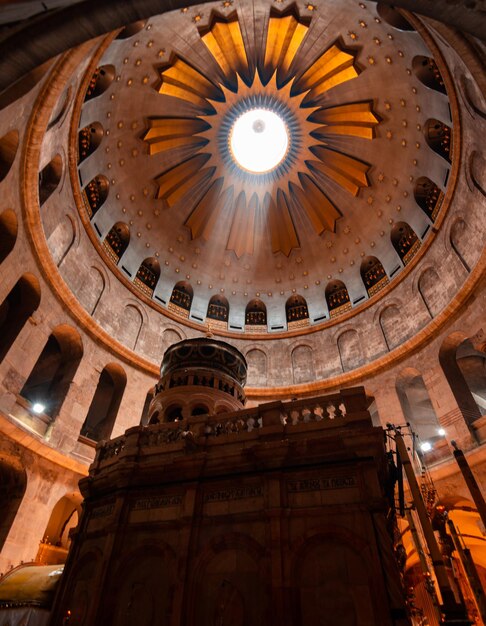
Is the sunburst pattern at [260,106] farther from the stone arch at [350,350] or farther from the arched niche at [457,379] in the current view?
the arched niche at [457,379]

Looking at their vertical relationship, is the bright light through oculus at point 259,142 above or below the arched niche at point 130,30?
above

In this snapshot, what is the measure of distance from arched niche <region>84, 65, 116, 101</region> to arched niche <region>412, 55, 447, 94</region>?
14.3 meters

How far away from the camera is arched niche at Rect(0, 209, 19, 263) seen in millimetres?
13375

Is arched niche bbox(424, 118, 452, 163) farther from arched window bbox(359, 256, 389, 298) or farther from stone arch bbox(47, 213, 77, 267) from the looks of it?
stone arch bbox(47, 213, 77, 267)

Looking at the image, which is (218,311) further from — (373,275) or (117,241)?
(373,275)

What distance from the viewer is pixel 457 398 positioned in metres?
15.0

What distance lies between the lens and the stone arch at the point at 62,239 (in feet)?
55.1

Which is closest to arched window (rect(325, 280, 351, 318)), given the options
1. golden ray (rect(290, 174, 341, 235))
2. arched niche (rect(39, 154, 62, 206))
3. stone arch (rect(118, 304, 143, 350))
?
golden ray (rect(290, 174, 341, 235))

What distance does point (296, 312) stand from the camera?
83.4 ft

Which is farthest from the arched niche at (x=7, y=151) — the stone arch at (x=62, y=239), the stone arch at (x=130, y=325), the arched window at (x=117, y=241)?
the stone arch at (x=130, y=325)

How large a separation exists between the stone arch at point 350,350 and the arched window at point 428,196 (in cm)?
746

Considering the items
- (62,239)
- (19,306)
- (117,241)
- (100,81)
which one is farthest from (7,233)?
(100,81)

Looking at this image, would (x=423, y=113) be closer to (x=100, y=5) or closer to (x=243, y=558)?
(x=100, y=5)

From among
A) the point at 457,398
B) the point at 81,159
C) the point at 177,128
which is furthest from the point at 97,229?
the point at 457,398
